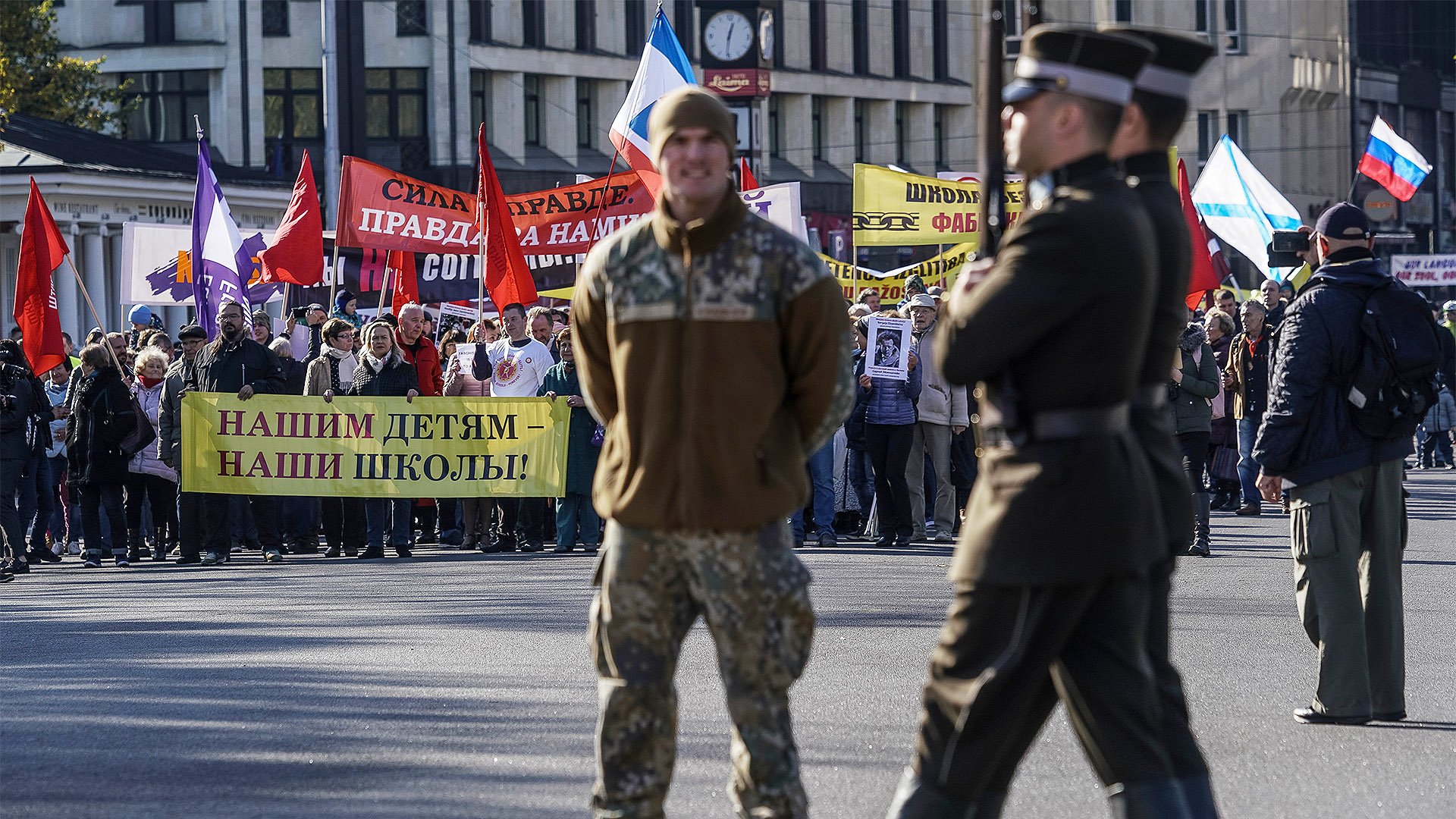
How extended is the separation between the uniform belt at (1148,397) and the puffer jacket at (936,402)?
37.0 feet

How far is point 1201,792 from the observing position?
4848 millimetres

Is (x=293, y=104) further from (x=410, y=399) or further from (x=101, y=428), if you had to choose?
(x=101, y=428)

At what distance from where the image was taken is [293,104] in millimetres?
55062

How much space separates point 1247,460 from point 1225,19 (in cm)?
5087

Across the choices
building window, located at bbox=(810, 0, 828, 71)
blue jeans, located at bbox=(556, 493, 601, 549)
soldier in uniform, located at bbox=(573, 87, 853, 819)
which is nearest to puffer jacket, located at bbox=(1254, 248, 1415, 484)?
soldier in uniform, located at bbox=(573, 87, 853, 819)

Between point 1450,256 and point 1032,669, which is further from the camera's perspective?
point 1450,256

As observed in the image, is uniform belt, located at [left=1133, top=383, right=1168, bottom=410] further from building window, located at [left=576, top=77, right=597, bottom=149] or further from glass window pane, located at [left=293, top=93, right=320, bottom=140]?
building window, located at [left=576, top=77, right=597, bottom=149]

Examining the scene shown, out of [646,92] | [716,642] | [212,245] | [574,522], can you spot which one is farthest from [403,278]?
[716,642]

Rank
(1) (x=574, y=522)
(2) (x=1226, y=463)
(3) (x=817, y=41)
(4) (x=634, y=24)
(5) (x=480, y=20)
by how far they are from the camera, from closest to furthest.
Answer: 1. (1) (x=574, y=522)
2. (2) (x=1226, y=463)
3. (5) (x=480, y=20)
4. (4) (x=634, y=24)
5. (3) (x=817, y=41)

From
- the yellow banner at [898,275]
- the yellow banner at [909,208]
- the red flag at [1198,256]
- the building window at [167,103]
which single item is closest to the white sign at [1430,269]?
the red flag at [1198,256]

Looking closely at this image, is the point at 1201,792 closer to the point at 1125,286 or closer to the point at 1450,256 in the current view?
the point at 1125,286

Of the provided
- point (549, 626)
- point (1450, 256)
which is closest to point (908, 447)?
point (549, 626)

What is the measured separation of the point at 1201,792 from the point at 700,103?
1.97m

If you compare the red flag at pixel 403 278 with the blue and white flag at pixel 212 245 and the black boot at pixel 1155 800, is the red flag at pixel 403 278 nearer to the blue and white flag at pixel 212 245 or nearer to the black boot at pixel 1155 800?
the blue and white flag at pixel 212 245
